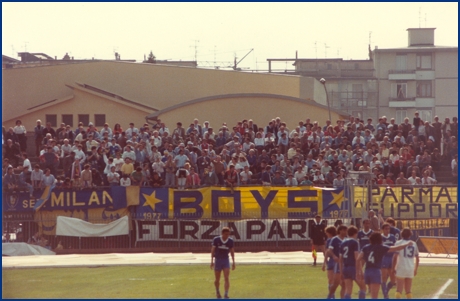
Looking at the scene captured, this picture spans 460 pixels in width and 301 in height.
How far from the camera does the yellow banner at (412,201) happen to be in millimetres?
29953

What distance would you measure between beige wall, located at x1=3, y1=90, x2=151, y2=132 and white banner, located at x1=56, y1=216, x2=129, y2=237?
18134mm

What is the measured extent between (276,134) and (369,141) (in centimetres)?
407

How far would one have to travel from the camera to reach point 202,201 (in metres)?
31.4

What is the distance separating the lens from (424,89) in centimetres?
8962

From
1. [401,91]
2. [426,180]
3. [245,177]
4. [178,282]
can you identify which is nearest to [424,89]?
[401,91]

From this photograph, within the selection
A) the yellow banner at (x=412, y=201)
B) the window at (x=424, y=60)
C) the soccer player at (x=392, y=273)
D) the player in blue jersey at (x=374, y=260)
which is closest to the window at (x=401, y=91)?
the window at (x=424, y=60)

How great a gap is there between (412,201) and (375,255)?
14.1 meters

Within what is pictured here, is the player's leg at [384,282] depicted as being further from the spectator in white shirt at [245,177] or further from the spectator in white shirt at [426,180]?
the spectator in white shirt at [245,177]

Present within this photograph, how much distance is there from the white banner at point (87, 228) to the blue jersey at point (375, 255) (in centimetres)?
1628

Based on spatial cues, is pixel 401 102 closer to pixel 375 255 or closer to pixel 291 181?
pixel 291 181

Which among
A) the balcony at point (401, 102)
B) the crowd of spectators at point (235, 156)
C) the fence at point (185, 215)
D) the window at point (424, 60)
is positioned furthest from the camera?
the balcony at point (401, 102)

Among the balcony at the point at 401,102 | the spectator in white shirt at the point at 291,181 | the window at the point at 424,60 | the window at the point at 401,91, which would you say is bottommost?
the spectator in white shirt at the point at 291,181

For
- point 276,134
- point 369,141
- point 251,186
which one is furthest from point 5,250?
point 369,141

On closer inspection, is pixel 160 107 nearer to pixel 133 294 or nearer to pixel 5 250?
pixel 5 250
